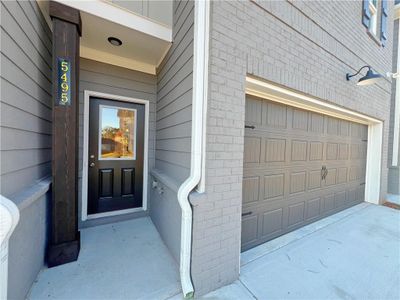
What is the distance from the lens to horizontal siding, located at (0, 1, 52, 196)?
1274 mm

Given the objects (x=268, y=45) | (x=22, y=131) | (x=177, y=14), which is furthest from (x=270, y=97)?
(x=22, y=131)

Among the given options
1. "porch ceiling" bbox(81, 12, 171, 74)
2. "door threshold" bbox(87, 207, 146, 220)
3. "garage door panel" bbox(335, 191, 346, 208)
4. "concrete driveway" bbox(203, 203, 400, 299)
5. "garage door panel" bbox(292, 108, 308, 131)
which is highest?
"porch ceiling" bbox(81, 12, 171, 74)

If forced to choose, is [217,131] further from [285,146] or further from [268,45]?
[285,146]

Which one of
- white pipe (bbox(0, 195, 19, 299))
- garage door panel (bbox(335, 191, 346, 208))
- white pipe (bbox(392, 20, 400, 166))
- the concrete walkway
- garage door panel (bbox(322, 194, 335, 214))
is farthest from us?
white pipe (bbox(392, 20, 400, 166))

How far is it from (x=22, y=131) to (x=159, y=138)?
1.62 meters

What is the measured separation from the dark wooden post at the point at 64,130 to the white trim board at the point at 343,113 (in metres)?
1.90

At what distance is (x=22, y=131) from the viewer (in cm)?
150

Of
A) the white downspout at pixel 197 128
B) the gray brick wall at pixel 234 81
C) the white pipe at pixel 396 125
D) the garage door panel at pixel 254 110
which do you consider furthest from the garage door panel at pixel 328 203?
Result: the white pipe at pixel 396 125

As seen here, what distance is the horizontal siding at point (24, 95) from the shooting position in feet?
4.18

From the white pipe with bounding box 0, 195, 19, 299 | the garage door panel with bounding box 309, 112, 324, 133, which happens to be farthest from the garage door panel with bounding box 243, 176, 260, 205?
the white pipe with bounding box 0, 195, 19, 299

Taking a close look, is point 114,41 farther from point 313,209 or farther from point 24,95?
point 313,209

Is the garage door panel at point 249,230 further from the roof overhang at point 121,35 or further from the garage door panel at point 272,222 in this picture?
the roof overhang at point 121,35

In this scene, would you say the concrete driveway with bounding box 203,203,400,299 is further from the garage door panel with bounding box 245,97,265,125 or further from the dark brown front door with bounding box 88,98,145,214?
the dark brown front door with bounding box 88,98,145,214

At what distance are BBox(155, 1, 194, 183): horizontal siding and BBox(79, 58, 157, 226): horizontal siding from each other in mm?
342
